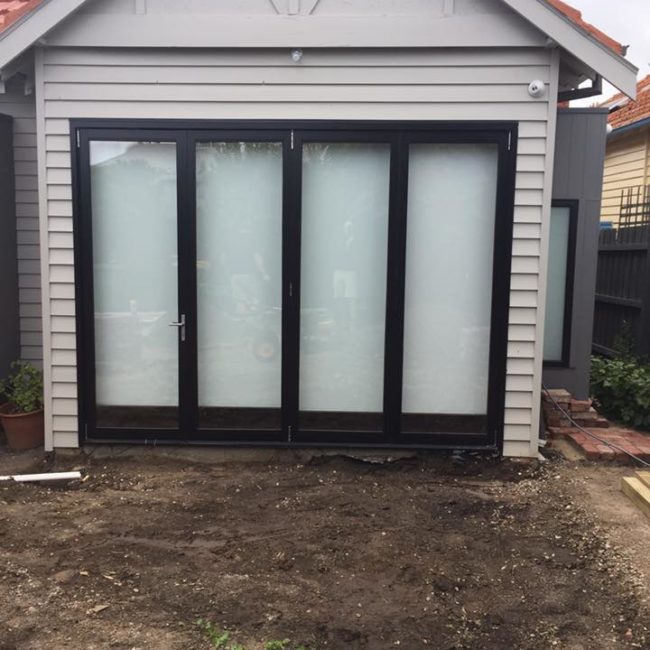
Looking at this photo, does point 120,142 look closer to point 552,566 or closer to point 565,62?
point 565,62

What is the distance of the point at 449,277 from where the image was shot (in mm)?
4875

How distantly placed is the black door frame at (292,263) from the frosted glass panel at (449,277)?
0.08 m

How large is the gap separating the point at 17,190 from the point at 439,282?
380 cm

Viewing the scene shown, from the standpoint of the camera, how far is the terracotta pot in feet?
16.9

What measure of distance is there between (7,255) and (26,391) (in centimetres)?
125

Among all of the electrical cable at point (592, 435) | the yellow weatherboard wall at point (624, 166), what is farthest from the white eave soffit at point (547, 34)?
the yellow weatherboard wall at point (624, 166)

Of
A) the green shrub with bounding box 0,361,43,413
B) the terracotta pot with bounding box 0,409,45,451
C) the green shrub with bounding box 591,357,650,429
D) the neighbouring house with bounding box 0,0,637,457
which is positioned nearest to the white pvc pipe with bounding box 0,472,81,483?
the neighbouring house with bounding box 0,0,637,457

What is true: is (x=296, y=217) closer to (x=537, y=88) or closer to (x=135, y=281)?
(x=135, y=281)

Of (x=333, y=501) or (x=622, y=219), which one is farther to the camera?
(x=622, y=219)

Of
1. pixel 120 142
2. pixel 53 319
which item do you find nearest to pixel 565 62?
pixel 120 142

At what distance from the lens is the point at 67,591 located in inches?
123

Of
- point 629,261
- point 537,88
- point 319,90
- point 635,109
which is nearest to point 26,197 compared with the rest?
point 319,90

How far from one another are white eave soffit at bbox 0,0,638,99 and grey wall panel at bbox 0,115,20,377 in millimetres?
1349

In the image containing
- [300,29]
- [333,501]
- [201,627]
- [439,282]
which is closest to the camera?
[201,627]
